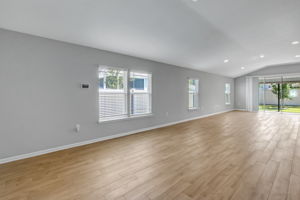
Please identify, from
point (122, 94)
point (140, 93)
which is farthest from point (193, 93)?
point (122, 94)

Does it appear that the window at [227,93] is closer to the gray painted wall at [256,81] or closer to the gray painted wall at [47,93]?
the gray painted wall at [256,81]

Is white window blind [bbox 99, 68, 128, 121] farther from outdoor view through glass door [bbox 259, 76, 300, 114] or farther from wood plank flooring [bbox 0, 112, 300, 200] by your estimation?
outdoor view through glass door [bbox 259, 76, 300, 114]

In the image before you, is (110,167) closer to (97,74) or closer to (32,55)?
(97,74)

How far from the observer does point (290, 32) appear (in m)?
4.05

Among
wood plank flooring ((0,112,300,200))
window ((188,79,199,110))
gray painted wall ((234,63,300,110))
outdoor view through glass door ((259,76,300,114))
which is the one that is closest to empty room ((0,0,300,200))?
wood plank flooring ((0,112,300,200))

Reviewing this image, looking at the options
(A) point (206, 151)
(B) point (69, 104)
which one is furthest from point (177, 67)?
(B) point (69, 104)

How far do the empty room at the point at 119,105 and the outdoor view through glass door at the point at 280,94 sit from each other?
5380 mm

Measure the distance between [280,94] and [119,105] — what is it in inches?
388

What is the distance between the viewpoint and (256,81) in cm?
984

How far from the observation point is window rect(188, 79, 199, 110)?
709 cm

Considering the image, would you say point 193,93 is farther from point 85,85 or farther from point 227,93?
point 85,85

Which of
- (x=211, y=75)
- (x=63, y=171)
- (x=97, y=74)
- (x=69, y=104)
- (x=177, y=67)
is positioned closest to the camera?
(x=63, y=171)

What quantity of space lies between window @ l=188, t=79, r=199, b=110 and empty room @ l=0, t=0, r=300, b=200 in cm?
228

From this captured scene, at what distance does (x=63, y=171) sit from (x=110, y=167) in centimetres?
73
